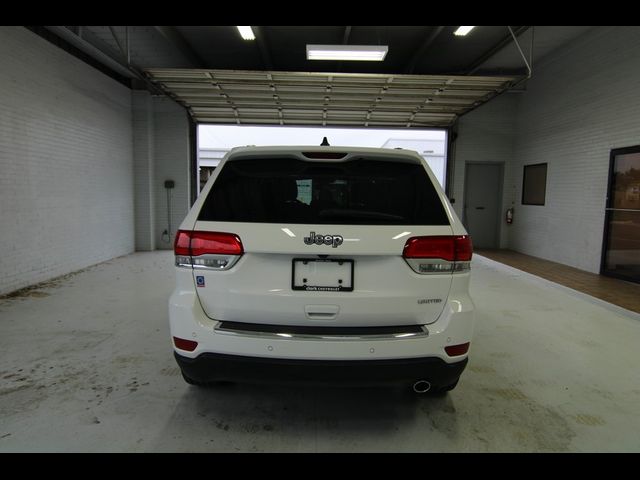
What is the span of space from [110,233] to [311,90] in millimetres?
4979

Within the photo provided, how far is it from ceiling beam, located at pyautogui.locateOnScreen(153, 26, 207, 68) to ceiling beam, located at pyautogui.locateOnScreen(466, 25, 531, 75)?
19.0ft

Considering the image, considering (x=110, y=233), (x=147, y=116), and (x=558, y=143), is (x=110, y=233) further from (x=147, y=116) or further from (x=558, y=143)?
(x=558, y=143)

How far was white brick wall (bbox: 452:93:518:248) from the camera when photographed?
9828 mm

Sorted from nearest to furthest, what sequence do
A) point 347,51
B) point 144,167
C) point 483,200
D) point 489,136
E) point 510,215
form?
point 347,51
point 144,167
point 510,215
point 489,136
point 483,200

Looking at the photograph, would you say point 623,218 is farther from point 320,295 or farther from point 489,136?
point 320,295

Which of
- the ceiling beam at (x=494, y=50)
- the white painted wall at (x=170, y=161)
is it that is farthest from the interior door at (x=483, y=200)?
the white painted wall at (x=170, y=161)

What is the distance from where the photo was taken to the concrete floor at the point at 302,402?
2.17 metres

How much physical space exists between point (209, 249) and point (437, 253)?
113 centimetres

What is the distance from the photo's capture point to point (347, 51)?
235 inches

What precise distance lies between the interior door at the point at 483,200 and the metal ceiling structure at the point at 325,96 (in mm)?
1556

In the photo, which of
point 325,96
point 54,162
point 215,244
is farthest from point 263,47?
point 215,244

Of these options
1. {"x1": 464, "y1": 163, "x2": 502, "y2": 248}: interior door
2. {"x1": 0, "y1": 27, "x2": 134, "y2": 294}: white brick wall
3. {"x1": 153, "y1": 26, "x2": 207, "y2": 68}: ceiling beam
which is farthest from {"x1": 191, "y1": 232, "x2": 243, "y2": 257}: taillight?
{"x1": 464, "y1": 163, "x2": 502, "y2": 248}: interior door

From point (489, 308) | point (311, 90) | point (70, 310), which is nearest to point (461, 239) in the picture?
point (489, 308)

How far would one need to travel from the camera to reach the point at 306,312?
6.35 ft
